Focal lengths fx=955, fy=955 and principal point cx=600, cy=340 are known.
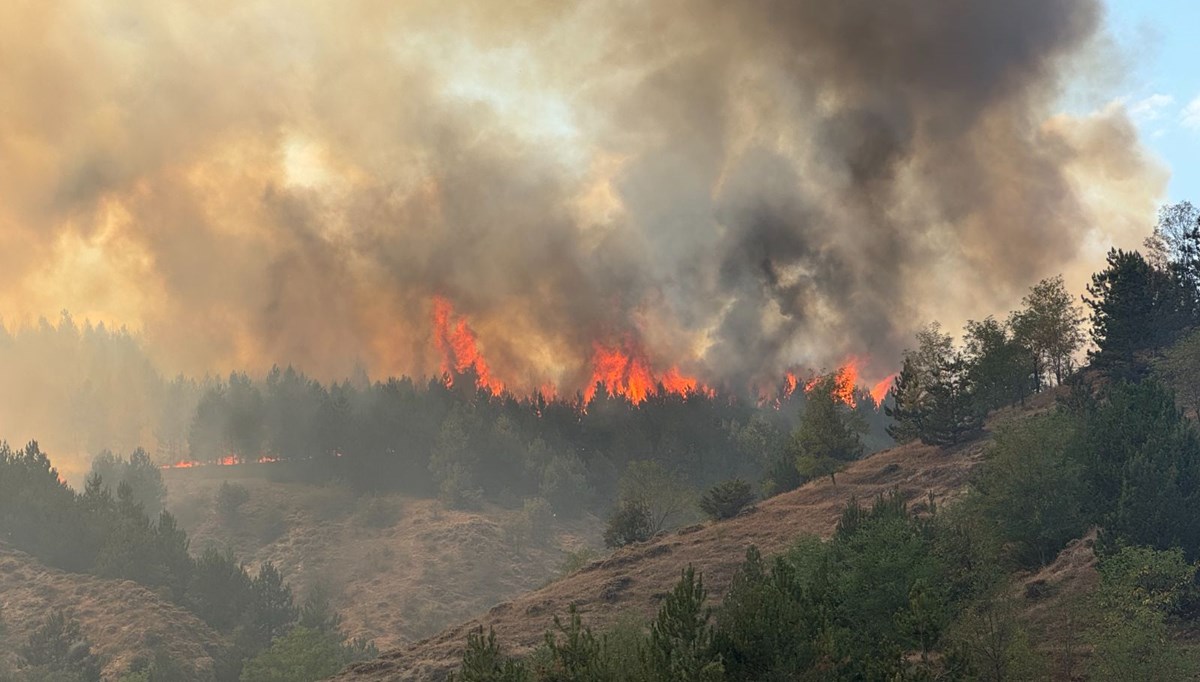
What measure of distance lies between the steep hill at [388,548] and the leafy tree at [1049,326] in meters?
77.7

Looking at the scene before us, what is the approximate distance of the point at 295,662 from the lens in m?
94.4

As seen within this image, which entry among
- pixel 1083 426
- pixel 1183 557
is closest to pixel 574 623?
pixel 1183 557

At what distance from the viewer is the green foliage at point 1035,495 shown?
66250 mm

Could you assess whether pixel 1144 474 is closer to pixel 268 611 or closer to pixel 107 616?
pixel 268 611

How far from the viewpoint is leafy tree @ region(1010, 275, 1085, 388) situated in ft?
347

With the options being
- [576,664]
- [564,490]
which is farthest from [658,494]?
[576,664]

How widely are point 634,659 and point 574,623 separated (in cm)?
943

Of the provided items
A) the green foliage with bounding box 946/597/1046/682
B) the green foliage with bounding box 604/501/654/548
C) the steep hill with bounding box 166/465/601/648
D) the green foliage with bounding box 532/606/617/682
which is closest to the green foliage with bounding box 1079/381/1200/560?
the green foliage with bounding box 946/597/1046/682

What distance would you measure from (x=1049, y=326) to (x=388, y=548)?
115238mm

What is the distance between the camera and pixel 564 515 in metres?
192

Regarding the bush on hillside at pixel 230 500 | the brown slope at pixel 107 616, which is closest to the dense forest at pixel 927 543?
the brown slope at pixel 107 616

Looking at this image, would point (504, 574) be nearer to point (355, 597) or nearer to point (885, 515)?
point (355, 597)

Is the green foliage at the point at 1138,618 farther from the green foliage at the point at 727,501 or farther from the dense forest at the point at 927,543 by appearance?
the green foliage at the point at 727,501

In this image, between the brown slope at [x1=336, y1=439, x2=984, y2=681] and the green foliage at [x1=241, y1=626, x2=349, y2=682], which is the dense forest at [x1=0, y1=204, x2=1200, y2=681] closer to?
the green foliage at [x1=241, y1=626, x2=349, y2=682]
